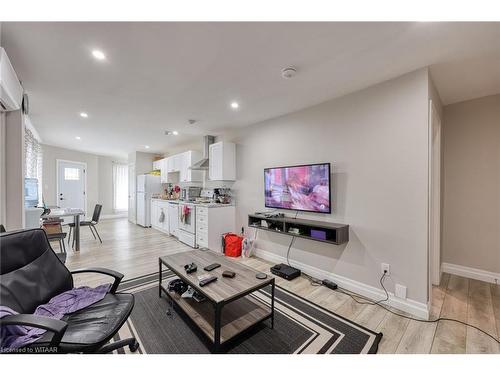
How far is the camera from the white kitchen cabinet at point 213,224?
3.88 meters

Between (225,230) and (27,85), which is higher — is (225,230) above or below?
below

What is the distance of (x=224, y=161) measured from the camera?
160 inches

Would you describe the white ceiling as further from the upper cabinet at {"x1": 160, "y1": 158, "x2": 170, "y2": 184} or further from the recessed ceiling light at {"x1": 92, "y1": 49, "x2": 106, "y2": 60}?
the upper cabinet at {"x1": 160, "y1": 158, "x2": 170, "y2": 184}

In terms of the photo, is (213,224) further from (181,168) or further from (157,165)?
(157,165)

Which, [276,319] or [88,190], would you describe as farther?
[88,190]

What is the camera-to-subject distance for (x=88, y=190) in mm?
7234

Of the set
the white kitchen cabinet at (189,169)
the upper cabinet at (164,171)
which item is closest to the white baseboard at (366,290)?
the white kitchen cabinet at (189,169)

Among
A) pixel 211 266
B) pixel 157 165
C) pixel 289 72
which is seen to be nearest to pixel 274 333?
pixel 211 266

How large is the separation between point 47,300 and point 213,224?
258 cm

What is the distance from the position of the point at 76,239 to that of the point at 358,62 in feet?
17.0

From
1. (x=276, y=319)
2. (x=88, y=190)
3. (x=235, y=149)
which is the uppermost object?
(x=235, y=149)

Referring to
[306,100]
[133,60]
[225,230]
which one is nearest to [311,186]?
[306,100]
